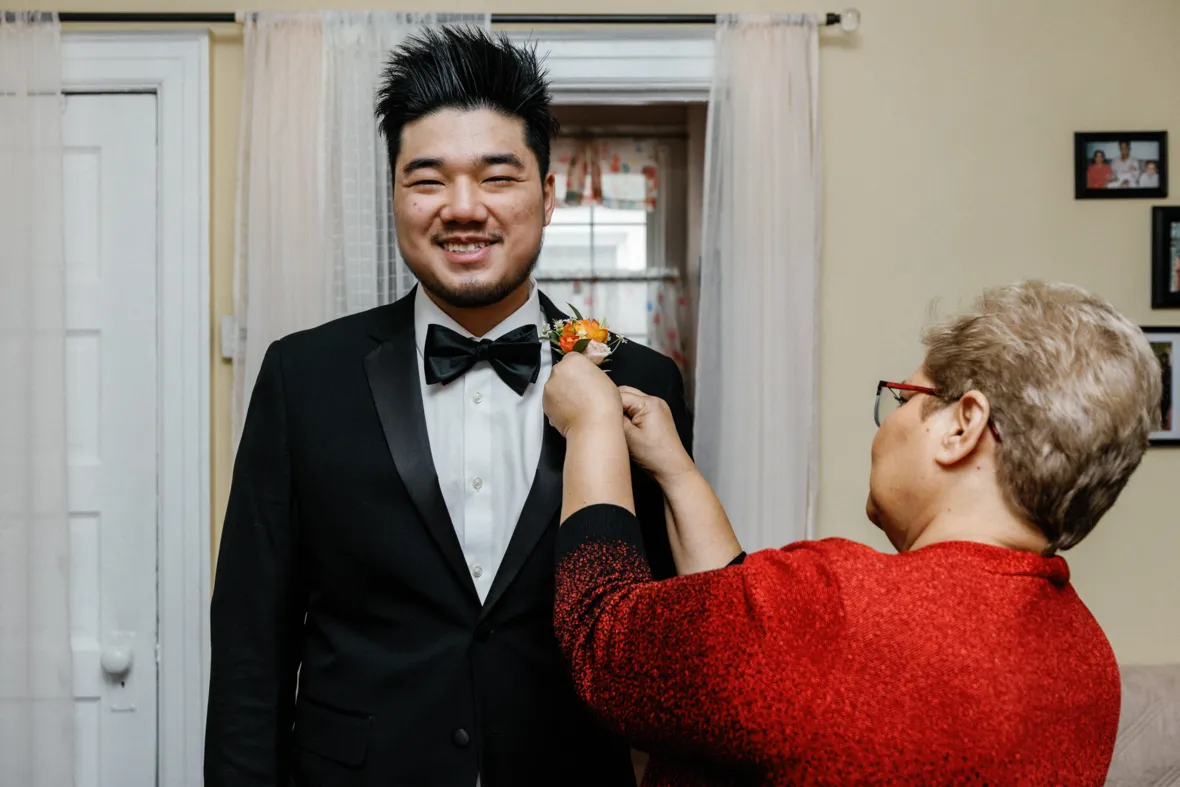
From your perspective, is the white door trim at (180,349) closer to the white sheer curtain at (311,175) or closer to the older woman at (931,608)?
the white sheer curtain at (311,175)

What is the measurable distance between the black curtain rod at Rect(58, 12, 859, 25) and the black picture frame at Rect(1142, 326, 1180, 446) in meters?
1.28

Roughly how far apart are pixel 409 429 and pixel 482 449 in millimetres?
120

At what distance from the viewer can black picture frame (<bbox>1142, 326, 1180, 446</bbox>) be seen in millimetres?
2740

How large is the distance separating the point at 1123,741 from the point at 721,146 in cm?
187

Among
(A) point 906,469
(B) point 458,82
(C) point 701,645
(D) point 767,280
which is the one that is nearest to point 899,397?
(A) point 906,469

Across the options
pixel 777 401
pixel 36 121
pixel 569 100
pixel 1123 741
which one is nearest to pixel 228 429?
pixel 36 121

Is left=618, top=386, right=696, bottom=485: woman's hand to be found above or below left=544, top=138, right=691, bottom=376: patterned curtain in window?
below

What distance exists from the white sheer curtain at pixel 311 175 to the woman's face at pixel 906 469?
1.70 m

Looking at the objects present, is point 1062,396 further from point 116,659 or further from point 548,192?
point 116,659

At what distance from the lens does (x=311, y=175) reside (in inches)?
101

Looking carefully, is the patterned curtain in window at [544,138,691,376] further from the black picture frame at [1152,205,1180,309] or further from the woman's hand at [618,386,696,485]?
the woman's hand at [618,386,696,485]

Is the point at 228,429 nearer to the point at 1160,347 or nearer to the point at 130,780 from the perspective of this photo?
the point at 130,780

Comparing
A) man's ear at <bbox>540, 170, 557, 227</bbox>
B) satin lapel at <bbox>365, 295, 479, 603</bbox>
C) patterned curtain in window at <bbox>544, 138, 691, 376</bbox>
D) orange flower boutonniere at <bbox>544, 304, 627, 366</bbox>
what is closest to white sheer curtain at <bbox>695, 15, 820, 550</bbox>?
patterned curtain in window at <bbox>544, 138, 691, 376</bbox>

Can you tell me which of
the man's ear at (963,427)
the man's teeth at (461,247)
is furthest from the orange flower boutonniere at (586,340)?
the man's ear at (963,427)
